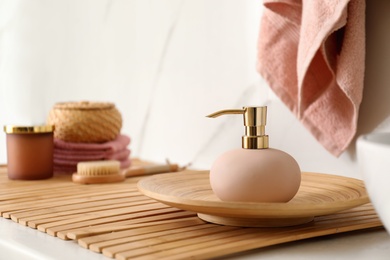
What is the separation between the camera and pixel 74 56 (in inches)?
70.7

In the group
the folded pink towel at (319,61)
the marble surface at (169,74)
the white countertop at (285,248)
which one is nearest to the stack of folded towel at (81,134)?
the marble surface at (169,74)

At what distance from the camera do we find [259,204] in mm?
706

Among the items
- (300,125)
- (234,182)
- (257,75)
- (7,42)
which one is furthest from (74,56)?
(234,182)

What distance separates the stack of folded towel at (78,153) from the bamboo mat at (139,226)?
252mm

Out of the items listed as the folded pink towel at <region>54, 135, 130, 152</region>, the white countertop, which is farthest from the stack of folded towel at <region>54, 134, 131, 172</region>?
the white countertop

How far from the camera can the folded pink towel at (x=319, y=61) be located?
0.95m

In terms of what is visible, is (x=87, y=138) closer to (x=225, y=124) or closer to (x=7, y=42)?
(x=225, y=124)

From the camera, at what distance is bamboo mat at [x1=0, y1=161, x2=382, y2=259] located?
0.69m

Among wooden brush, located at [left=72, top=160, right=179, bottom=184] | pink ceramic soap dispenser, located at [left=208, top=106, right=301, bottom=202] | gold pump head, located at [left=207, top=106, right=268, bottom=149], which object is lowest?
wooden brush, located at [left=72, top=160, right=179, bottom=184]

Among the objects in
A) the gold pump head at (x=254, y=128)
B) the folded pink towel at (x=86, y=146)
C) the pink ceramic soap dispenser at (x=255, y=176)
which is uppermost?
the gold pump head at (x=254, y=128)

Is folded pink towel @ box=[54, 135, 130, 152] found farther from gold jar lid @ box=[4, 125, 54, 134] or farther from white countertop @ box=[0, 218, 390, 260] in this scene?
white countertop @ box=[0, 218, 390, 260]

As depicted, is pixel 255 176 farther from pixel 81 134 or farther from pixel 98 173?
pixel 81 134

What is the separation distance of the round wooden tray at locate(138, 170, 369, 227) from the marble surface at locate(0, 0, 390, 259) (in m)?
0.04

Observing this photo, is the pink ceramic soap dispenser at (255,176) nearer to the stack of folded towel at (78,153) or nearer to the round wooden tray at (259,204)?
the round wooden tray at (259,204)
